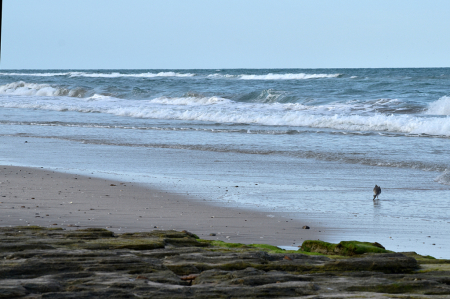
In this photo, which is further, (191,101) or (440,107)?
(191,101)

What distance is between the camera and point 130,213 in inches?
234

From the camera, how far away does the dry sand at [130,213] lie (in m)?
5.14

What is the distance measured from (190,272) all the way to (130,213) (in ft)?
10.1

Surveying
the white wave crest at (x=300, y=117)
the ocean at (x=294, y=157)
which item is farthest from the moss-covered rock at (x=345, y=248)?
the white wave crest at (x=300, y=117)

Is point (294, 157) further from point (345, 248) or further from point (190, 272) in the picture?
point (190, 272)

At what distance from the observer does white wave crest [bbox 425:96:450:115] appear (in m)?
21.4

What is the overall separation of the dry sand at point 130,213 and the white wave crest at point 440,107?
1658cm

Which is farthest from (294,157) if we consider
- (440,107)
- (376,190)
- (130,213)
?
(440,107)

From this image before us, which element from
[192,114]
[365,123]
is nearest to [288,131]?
[365,123]

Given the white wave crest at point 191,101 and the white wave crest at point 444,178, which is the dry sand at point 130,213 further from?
the white wave crest at point 191,101

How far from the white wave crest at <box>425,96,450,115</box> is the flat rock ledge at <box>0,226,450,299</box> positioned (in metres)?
19.3

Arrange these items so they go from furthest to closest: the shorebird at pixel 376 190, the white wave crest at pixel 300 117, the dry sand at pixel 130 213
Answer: the white wave crest at pixel 300 117 < the shorebird at pixel 376 190 < the dry sand at pixel 130 213

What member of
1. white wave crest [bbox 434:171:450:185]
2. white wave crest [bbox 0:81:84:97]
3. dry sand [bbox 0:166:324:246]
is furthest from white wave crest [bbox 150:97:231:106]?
dry sand [bbox 0:166:324:246]

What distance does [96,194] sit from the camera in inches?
279
